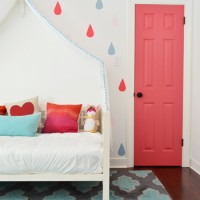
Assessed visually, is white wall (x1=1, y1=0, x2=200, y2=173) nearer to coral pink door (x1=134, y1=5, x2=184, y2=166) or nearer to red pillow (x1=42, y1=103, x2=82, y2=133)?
coral pink door (x1=134, y1=5, x2=184, y2=166)

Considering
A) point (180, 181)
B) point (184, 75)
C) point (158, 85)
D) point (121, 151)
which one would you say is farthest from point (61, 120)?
point (184, 75)

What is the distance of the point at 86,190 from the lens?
2.50 m

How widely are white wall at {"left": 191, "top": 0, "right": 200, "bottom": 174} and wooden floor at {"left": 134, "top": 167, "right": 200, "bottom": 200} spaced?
7.2 inches

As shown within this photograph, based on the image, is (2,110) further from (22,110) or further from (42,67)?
(42,67)

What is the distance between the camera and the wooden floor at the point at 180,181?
242 cm

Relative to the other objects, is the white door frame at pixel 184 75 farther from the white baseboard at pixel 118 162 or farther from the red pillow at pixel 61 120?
the red pillow at pixel 61 120

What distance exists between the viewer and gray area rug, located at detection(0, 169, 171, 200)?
2336 millimetres

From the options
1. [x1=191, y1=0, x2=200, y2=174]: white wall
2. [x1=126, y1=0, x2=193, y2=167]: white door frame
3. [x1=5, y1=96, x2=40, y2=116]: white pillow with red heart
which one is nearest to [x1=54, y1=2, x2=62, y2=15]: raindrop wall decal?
[x1=126, y1=0, x2=193, y2=167]: white door frame

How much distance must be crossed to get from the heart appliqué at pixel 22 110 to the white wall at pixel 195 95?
1.91 m

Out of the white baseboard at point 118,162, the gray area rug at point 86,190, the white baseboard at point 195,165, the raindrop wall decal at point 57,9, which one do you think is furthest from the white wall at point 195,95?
the raindrop wall decal at point 57,9

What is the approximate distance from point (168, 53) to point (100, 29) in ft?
2.91

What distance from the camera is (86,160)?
2.10 m

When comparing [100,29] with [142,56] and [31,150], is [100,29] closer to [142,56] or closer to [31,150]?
[142,56]

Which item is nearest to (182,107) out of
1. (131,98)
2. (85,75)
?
(131,98)
